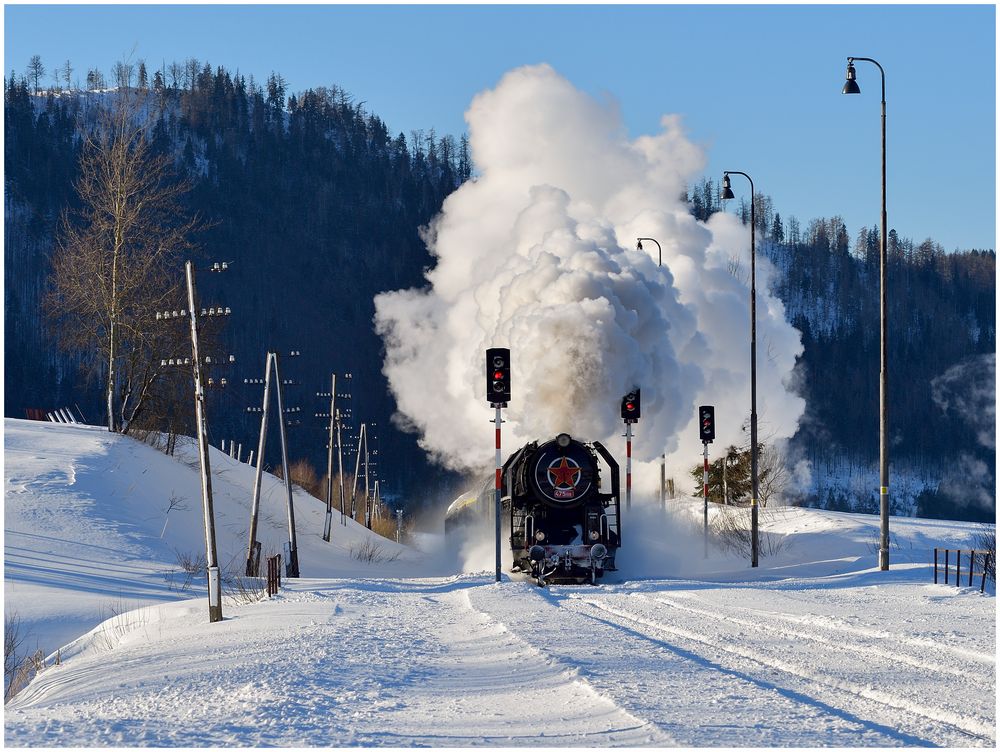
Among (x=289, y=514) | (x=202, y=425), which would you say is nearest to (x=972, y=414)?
(x=289, y=514)

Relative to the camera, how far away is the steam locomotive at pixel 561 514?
26969 mm

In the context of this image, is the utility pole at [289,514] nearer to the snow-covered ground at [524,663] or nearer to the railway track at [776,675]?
the snow-covered ground at [524,663]

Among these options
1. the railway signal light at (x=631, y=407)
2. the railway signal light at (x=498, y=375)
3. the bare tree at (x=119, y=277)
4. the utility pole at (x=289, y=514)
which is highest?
the bare tree at (x=119, y=277)

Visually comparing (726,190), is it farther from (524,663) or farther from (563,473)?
(524,663)

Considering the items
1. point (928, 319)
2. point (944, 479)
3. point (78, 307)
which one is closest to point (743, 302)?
point (78, 307)

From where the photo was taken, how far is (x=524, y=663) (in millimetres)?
12555

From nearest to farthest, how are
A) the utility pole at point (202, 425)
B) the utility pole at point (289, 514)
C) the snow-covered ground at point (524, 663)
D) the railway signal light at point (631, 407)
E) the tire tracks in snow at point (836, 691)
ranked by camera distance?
the tire tracks in snow at point (836, 691), the snow-covered ground at point (524, 663), the utility pole at point (202, 425), the railway signal light at point (631, 407), the utility pole at point (289, 514)

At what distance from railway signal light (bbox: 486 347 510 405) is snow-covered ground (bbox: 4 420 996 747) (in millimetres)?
3941

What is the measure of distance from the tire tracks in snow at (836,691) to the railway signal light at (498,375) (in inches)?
438

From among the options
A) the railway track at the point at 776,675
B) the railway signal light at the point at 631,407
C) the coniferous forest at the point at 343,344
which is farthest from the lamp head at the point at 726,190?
the coniferous forest at the point at 343,344

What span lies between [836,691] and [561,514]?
16.8 meters

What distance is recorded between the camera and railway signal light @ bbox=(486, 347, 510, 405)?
90.5 ft

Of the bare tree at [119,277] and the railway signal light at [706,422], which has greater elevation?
the bare tree at [119,277]

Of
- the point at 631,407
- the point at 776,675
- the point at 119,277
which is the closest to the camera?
the point at 776,675
